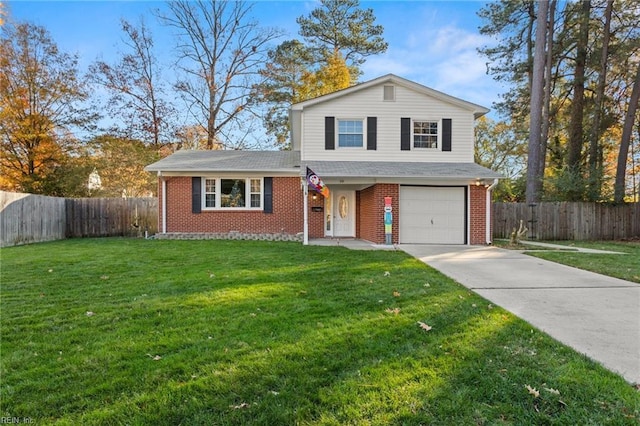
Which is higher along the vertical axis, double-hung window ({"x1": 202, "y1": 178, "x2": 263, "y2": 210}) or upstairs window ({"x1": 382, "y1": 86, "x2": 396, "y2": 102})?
upstairs window ({"x1": 382, "y1": 86, "x2": 396, "y2": 102})

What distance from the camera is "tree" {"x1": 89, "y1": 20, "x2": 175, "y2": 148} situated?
73.2 feet

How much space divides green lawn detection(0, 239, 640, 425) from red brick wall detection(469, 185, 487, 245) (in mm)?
7035

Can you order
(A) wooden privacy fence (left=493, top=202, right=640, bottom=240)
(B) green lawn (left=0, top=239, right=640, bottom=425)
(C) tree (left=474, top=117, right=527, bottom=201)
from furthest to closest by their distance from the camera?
(C) tree (left=474, top=117, right=527, bottom=201) → (A) wooden privacy fence (left=493, top=202, right=640, bottom=240) → (B) green lawn (left=0, top=239, right=640, bottom=425)

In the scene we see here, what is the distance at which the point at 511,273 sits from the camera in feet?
22.7

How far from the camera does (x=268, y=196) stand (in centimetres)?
1369

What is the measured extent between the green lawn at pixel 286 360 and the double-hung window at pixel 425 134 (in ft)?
30.7

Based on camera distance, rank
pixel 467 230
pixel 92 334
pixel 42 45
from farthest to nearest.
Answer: pixel 42 45 → pixel 467 230 → pixel 92 334

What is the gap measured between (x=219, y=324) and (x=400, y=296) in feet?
8.31

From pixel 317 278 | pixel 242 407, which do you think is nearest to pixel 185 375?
pixel 242 407

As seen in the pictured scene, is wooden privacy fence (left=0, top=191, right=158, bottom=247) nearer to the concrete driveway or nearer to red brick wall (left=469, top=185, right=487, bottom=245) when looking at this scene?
the concrete driveway

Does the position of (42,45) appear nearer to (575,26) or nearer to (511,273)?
(511,273)

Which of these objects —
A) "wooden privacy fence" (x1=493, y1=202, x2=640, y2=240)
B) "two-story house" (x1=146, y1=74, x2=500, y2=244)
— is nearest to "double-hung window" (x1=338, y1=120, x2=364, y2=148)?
"two-story house" (x1=146, y1=74, x2=500, y2=244)

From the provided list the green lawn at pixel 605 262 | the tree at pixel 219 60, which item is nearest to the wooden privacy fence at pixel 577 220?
the green lawn at pixel 605 262

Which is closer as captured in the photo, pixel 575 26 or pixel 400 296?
pixel 400 296
